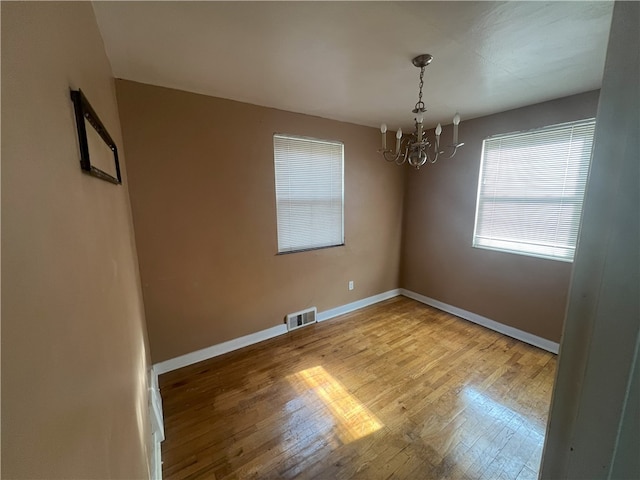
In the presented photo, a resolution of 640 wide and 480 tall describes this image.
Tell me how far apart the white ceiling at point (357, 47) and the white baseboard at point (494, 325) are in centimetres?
219

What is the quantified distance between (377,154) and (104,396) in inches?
132

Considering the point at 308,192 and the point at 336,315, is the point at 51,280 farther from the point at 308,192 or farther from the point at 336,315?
the point at 336,315

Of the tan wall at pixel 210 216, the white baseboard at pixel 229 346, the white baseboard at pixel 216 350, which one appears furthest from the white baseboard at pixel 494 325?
the white baseboard at pixel 216 350

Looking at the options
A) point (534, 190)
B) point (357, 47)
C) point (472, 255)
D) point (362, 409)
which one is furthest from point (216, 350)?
point (534, 190)

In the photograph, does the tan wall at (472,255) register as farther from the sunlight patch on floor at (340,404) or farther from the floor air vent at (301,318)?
the sunlight patch on floor at (340,404)

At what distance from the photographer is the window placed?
2.65 m

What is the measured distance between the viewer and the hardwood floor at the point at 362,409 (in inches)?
58.7

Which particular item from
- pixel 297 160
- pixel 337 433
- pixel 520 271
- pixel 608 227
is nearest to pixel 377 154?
pixel 297 160

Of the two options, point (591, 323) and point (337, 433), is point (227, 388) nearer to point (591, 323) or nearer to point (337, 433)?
point (337, 433)

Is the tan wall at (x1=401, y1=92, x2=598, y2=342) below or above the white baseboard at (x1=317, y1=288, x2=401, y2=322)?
above

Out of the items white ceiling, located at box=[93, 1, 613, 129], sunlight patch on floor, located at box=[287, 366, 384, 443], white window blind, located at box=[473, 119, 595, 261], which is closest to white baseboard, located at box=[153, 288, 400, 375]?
sunlight patch on floor, located at box=[287, 366, 384, 443]

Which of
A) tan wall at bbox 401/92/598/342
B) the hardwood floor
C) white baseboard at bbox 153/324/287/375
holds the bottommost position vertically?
the hardwood floor

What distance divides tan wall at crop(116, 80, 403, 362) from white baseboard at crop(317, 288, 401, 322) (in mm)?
223

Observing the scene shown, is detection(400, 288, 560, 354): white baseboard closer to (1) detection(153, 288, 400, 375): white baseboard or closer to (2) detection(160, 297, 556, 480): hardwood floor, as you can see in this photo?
(2) detection(160, 297, 556, 480): hardwood floor
